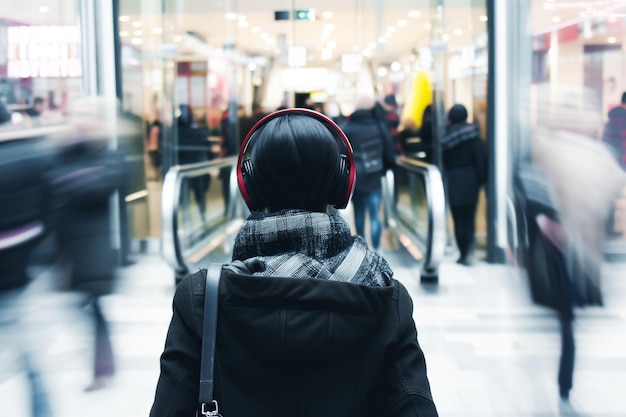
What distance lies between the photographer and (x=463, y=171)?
788cm

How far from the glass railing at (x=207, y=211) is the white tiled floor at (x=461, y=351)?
4.42 feet

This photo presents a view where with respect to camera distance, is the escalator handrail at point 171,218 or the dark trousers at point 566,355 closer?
the dark trousers at point 566,355

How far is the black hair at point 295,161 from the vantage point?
4.36 feet

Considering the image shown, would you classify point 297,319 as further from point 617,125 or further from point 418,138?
point 418,138

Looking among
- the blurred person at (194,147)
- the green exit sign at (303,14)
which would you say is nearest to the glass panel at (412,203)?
the blurred person at (194,147)

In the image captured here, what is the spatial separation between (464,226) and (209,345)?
689 centimetres

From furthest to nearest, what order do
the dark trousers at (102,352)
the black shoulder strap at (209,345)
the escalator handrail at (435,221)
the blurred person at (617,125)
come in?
the escalator handrail at (435,221), the blurred person at (617,125), the dark trousers at (102,352), the black shoulder strap at (209,345)

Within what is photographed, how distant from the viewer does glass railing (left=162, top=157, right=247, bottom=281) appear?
852cm

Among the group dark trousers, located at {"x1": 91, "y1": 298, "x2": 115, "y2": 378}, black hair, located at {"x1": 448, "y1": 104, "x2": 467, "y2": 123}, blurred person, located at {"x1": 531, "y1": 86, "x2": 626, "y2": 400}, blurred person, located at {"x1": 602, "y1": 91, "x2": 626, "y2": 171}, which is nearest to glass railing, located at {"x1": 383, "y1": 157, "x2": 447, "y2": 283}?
black hair, located at {"x1": 448, "y1": 104, "x2": 467, "y2": 123}

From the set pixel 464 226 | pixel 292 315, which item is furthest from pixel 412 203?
pixel 292 315

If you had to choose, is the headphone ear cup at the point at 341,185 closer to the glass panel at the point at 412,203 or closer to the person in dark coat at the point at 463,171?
the person in dark coat at the point at 463,171

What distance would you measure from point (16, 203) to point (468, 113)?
230 inches

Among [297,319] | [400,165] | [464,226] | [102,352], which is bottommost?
[102,352]

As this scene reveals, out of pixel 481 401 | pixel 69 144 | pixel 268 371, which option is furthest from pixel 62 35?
pixel 268 371
